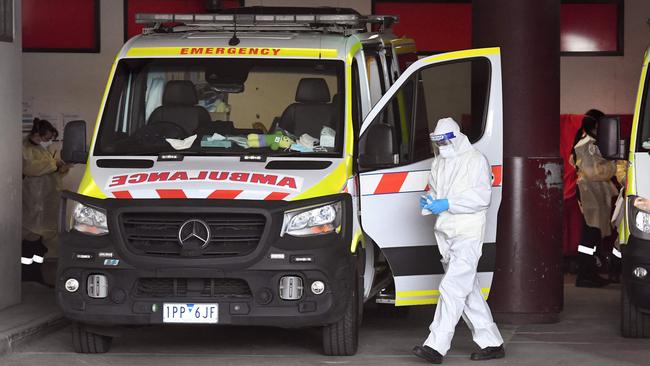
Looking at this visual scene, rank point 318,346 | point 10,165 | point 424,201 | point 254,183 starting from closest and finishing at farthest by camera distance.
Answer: point 254,183 → point 424,201 → point 318,346 → point 10,165

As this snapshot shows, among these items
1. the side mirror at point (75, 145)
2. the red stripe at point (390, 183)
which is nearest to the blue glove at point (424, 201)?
the red stripe at point (390, 183)

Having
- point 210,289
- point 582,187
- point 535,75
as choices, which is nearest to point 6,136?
point 210,289

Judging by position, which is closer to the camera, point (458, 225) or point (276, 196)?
point (276, 196)

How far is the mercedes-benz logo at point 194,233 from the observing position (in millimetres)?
9203

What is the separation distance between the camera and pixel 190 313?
9172mm

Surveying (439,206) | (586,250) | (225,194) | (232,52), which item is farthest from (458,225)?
(586,250)

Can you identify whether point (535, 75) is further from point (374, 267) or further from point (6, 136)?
point (6, 136)

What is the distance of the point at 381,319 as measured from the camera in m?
12.1

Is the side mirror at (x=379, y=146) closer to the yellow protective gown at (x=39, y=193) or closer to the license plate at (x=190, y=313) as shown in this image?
the license plate at (x=190, y=313)

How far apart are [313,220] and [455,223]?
3.43ft

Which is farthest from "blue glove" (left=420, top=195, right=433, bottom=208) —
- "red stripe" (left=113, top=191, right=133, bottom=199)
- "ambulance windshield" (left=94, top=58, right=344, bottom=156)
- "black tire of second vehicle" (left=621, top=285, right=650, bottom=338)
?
"black tire of second vehicle" (left=621, top=285, right=650, bottom=338)

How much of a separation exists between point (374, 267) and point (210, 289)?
1869 millimetres

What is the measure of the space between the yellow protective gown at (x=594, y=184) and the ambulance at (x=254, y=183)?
3852 millimetres

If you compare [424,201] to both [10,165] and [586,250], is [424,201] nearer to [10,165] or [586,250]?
[10,165]
